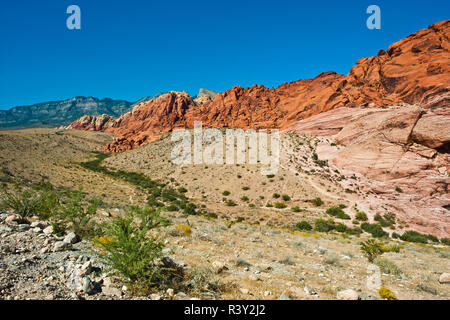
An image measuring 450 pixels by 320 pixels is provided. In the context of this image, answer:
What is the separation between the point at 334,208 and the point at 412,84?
37516 mm

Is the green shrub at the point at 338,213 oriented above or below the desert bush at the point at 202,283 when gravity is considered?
below

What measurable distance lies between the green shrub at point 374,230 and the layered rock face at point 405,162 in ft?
18.2

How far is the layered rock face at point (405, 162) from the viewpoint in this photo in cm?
2397

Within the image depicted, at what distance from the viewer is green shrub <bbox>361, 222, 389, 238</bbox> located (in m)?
18.5

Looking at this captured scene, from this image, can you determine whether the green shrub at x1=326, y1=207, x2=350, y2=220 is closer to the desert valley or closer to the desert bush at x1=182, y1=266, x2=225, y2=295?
the desert valley

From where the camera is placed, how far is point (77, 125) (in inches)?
5153

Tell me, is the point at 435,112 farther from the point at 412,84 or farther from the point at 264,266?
the point at 264,266

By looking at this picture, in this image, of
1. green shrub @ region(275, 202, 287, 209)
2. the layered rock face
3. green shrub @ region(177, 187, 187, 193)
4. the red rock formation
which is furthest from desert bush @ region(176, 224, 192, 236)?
the red rock formation

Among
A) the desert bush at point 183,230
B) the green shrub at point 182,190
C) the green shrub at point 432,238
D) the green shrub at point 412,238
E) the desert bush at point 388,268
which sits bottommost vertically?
the green shrub at point 432,238

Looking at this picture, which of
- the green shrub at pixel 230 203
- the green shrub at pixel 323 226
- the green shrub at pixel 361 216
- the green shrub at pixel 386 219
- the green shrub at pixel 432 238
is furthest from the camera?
the green shrub at pixel 230 203

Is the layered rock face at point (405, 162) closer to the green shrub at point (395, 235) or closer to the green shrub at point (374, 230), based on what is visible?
the green shrub at point (395, 235)

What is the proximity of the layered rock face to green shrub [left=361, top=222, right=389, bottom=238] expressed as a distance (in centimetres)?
554

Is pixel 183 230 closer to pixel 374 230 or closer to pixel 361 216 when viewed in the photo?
pixel 374 230

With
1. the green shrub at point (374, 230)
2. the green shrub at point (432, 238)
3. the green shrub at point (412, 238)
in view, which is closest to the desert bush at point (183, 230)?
the green shrub at point (374, 230)
